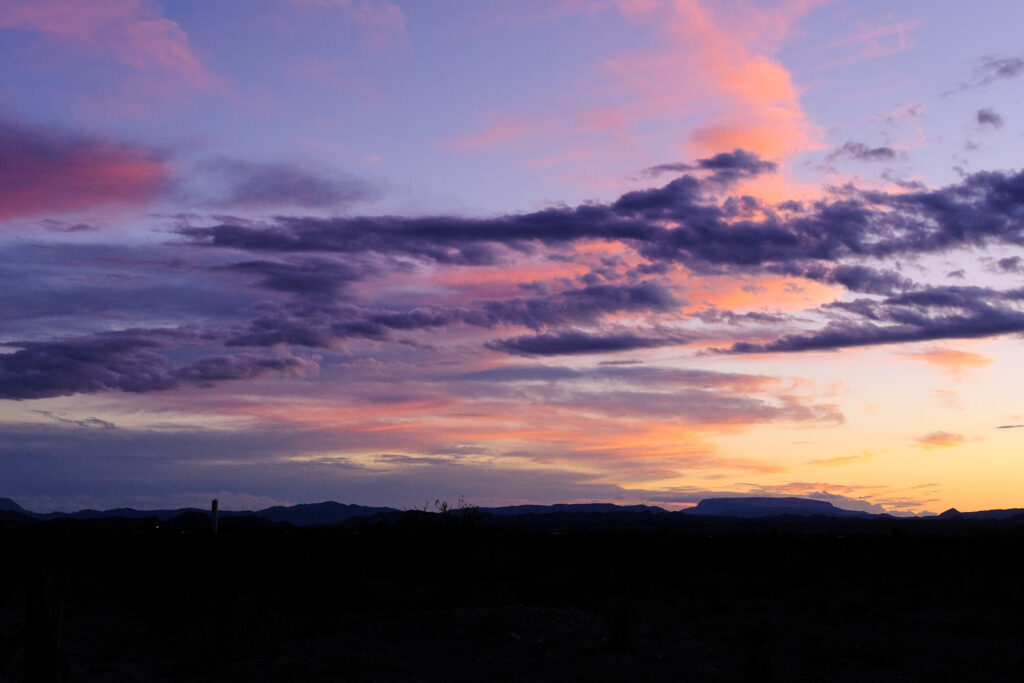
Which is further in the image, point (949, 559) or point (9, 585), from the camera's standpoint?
point (949, 559)

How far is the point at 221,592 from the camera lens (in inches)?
1065

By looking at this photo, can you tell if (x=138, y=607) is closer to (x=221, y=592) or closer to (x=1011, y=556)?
(x=221, y=592)

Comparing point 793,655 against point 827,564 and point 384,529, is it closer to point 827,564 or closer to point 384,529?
point 827,564

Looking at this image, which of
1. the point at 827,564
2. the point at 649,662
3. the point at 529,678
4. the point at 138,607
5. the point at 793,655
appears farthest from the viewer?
the point at 827,564

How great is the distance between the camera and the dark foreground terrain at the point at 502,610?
55.6 feet

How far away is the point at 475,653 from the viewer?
1734cm

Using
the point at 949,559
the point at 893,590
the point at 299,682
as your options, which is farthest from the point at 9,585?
the point at 949,559

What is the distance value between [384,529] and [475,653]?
23162mm

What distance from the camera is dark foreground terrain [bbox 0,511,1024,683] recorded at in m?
16.9

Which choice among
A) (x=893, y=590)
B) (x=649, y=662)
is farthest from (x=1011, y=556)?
(x=649, y=662)

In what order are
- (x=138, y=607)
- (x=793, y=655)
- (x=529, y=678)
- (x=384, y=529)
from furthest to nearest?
(x=384, y=529) < (x=138, y=607) < (x=793, y=655) < (x=529, y=678)

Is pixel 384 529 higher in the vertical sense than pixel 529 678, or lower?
higher

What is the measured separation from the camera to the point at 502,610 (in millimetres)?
19391

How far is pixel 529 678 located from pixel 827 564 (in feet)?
74.8
